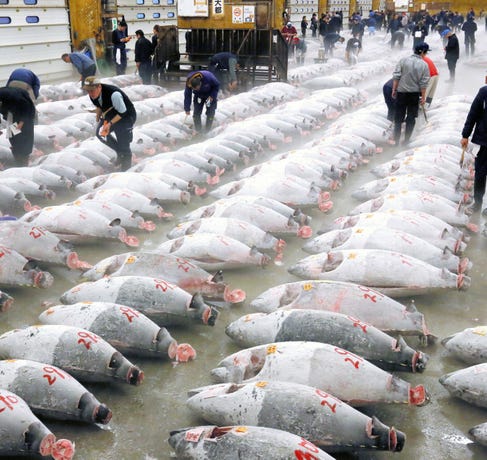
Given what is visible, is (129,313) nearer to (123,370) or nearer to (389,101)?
(123,370)

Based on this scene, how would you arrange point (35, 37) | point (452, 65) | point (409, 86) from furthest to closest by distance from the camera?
point (452, 65)
point (35, 37)
point (409, 86)

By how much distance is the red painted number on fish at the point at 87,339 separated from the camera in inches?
141

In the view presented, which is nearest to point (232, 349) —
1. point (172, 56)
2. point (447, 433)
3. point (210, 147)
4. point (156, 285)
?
point (156, 285)

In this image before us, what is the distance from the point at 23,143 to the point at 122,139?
143cm

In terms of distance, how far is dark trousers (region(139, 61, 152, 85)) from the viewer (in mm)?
15219

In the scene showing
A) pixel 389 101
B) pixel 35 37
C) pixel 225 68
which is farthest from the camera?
pixel 35 37

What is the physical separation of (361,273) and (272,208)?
1.69 meters

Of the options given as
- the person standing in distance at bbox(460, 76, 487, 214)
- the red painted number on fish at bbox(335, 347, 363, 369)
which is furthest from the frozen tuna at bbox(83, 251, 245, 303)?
the person standing in distance at bbox(460, 76, 487, 214)

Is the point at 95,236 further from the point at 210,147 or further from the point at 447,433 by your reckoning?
the point at 447,433

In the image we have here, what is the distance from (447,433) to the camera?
132 inches

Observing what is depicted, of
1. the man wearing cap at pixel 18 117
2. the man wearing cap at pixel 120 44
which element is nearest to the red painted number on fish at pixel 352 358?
the man wearing cap at pixel 18 117

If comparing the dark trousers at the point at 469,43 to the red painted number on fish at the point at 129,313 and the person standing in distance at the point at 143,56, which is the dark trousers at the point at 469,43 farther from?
the red painted number on fish at the point at 129,313

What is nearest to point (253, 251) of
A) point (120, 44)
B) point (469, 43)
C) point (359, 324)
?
point (359, 324)

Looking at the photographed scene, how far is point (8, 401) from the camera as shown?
3.02 meters
